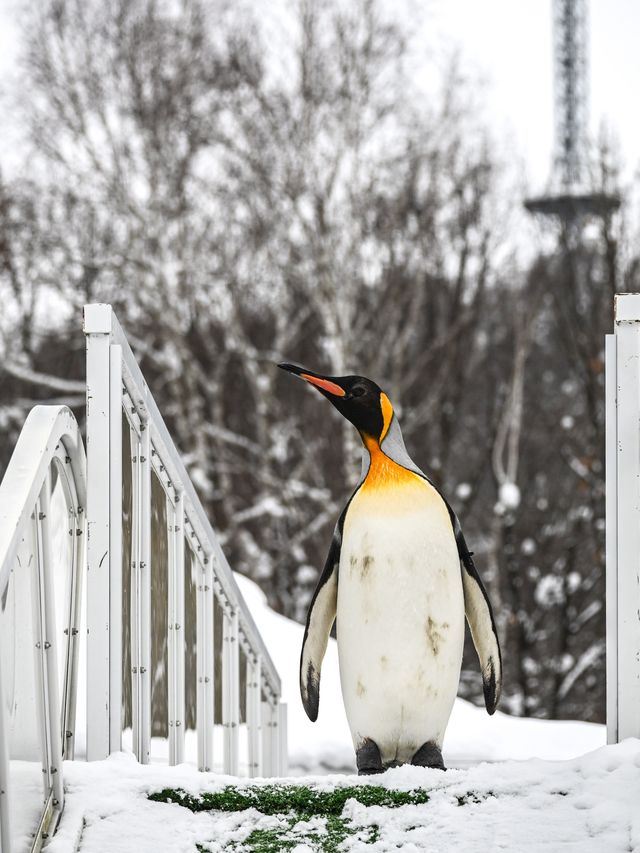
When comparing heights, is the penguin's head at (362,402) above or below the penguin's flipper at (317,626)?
above

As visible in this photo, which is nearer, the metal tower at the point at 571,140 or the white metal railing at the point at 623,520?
the white metal railing at the point at 623,520

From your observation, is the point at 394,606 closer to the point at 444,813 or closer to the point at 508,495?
the point at 444,813

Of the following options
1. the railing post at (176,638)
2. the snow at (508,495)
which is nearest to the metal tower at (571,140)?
the snow at (508,495)

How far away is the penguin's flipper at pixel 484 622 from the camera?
3.10 meters

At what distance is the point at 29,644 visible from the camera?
200cm

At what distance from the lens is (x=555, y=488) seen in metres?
14.9

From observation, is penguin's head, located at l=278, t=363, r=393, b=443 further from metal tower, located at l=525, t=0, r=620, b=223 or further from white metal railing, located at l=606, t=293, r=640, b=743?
metal tower, located at l=525, t=0, r=620, b=223

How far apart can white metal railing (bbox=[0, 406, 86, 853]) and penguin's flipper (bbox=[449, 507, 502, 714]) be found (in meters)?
1.22

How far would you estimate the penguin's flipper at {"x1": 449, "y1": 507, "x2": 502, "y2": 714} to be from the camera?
10.2 ft

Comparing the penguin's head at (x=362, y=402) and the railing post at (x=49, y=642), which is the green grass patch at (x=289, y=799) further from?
the penguin's head at (x=362, y=402)

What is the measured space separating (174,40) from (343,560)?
1042cm

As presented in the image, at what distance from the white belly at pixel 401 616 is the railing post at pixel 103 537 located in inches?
28.8

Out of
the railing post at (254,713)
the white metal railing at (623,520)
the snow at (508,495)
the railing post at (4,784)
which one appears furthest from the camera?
the snow at (508,495)

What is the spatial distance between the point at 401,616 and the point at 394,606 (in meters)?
0.03
